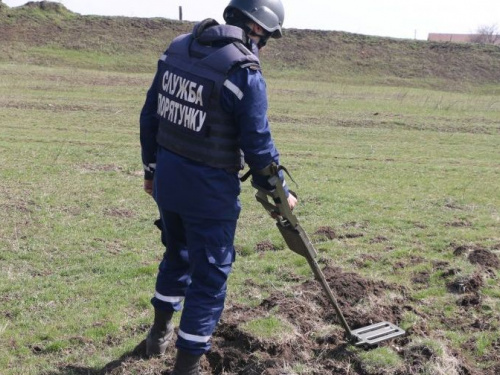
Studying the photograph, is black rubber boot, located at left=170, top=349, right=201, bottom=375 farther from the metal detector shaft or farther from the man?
the metal detector shaft

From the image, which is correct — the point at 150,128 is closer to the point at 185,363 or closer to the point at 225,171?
the point at 225,171

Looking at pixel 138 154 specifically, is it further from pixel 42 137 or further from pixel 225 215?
pixel 225 215

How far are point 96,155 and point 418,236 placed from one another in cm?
730

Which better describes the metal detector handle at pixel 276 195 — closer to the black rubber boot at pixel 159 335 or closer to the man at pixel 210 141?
the man at pixel 210 141

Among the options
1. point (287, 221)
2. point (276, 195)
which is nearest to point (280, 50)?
point (287, 221)

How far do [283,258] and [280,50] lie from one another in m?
42.3

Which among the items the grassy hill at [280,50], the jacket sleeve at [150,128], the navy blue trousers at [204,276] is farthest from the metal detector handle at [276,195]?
the grassy hill at [280,50]

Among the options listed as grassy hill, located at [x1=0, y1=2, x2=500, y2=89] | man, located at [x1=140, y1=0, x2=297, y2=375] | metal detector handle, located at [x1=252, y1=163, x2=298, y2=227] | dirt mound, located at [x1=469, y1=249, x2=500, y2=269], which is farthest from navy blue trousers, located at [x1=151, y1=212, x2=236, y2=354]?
grassy hill, located at [x1=0, y1=2, x2=500, y2=89]

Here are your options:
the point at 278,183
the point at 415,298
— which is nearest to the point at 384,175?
the point at 415,298

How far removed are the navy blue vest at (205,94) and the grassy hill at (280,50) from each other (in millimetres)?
35911

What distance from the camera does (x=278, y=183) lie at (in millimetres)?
4367

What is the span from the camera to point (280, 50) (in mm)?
48156

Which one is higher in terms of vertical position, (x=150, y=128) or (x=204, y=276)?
(x=150, y=128)

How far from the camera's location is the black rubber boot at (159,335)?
4832mm
